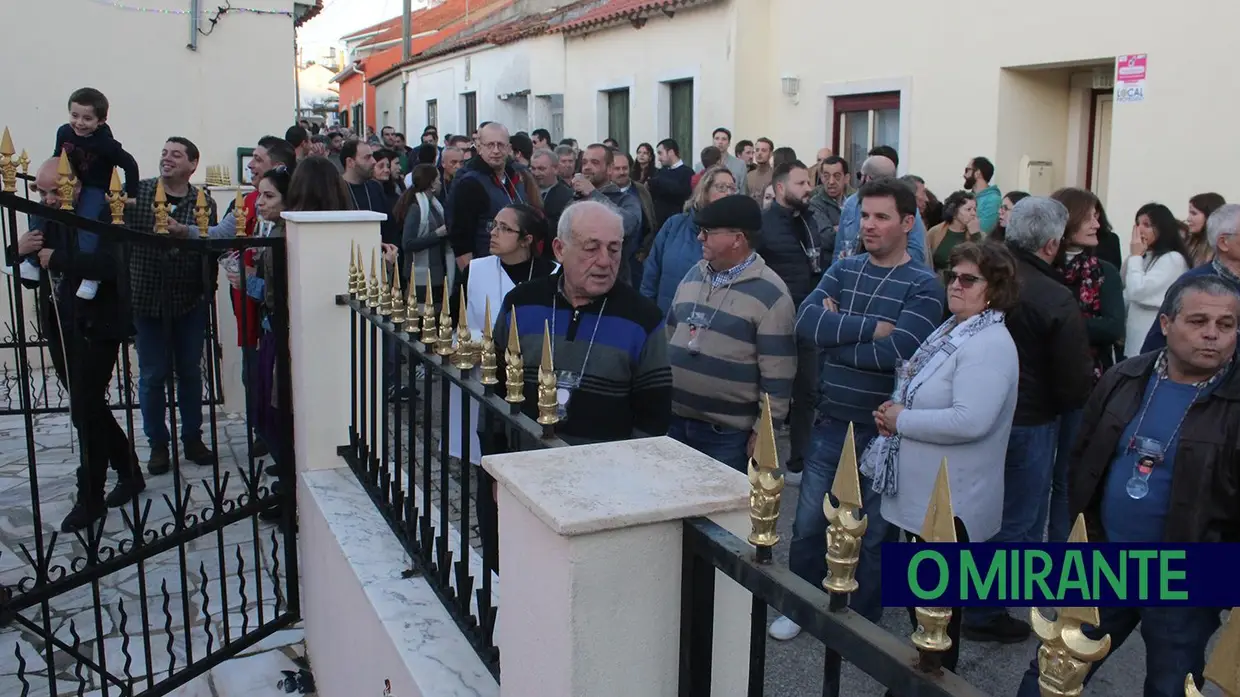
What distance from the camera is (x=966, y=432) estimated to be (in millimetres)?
3660

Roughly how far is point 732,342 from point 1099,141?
22.3 ft

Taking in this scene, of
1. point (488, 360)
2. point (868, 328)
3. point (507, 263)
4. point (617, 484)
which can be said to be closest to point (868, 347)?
point (868, 328)

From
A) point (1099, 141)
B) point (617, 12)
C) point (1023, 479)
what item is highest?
point (617, 12)

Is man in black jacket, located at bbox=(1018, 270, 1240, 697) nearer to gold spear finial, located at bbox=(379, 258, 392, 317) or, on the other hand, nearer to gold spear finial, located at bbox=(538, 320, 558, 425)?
gold spear finial, located at bbox=(538, 320, 558, 425)

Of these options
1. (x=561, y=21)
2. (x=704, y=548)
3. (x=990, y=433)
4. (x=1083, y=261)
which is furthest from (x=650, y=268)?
(x=561, y=21)

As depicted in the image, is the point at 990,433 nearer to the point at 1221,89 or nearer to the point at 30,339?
the point at 1221,89

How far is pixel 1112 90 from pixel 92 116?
822cm

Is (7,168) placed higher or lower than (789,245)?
higher

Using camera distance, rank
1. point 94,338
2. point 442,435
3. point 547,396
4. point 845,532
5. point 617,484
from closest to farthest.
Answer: point 845,532, point 617,484, point 547,396, point 442,435, point 94,338

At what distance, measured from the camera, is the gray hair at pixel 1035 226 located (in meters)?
4.46

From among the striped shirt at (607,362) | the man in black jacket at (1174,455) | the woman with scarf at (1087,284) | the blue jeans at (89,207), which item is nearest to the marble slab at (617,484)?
the striped shirt at (607,362)

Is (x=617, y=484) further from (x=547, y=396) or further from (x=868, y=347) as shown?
(x=868, y=347)

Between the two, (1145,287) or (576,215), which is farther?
(1145,287)

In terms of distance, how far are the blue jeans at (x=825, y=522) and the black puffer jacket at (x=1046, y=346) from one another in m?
0.70
